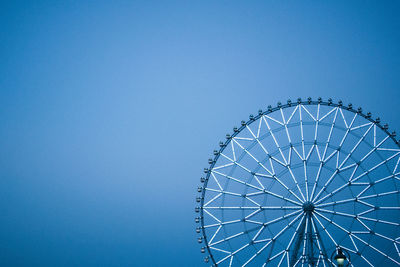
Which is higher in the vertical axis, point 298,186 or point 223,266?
point 223,266

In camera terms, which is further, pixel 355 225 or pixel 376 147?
pixel 355 225

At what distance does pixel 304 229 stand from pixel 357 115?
721 centimetres

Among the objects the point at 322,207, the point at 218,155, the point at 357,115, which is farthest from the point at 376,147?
the point at 218,155

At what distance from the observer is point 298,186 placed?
1817 cm

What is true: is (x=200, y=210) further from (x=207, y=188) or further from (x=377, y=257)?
(x=377, y=257)

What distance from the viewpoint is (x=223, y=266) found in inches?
2259

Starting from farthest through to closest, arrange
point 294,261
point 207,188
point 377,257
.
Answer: point 377,257 < point 207,188 < point 294,261

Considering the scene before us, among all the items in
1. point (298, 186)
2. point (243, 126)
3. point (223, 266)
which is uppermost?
point (223, 266)

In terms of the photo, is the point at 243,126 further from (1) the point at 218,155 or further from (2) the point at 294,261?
(2) the point at 294,261

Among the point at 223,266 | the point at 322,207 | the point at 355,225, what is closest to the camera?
the point at 322,207

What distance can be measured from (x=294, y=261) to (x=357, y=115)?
895 centimetres

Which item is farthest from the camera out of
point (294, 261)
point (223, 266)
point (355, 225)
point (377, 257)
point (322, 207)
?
point (223, 266)

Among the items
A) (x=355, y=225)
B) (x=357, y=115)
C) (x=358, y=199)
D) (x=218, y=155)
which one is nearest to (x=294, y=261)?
(x=358, y=199)

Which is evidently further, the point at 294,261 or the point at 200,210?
the point at 200,210
